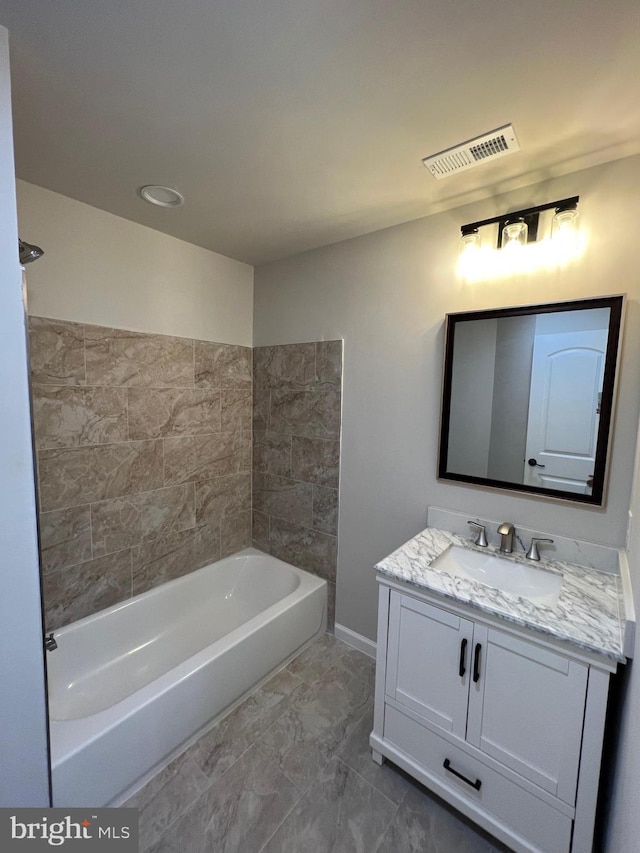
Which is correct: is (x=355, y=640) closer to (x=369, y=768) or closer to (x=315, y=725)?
(x=315, y=725)

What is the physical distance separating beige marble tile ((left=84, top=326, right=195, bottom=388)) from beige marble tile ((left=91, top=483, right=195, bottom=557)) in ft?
2.23

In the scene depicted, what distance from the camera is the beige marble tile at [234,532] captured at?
8.67 feet

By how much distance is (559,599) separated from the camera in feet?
4.20

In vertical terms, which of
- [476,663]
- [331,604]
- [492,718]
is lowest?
[331,604]

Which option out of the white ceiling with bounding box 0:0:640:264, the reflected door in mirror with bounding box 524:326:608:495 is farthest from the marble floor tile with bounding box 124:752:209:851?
the white ceiling with bounding box 0:0:640:264

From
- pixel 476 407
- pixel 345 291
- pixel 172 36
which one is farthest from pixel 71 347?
pixel 476 407

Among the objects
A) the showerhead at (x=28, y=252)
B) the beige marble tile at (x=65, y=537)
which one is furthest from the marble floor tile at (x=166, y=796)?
the showerhead at (x=28, y=252)

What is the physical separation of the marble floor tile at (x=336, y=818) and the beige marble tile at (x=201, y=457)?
1.69m

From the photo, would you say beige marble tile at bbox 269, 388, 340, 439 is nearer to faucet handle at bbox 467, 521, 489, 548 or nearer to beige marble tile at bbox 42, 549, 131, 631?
faucet handle at bbox 467, 521, 489, 548

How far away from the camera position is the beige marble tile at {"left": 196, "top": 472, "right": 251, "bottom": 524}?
2471 mm

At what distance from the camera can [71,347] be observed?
71.4 inches

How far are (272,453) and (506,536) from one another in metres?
1.59

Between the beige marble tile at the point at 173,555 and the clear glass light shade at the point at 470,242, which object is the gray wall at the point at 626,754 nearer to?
the clear glass light shade at the point at 470,242

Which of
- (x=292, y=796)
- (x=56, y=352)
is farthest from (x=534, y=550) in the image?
(x=56, y=352)
